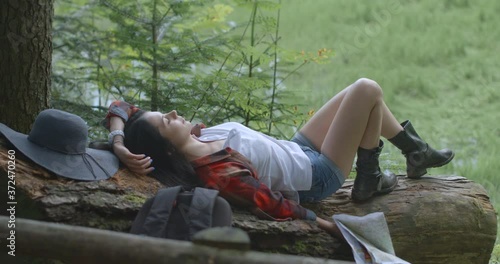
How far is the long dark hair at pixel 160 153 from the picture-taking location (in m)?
3.17

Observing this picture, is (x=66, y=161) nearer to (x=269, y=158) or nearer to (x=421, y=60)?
(x=269, y=158)

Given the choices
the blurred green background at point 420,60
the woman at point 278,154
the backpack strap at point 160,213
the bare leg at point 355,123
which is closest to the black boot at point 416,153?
the woman at point 278,154

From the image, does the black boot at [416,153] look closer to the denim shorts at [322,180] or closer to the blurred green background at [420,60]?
the denim shorts at [322,180]

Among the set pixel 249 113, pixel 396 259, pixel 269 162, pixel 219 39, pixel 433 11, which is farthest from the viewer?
pixel 433 11

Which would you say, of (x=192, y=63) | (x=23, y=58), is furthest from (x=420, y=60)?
(x=23, y=58)

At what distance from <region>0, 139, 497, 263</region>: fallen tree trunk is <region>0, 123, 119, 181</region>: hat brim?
3cm

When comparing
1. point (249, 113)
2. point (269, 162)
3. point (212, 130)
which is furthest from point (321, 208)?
point (249, 113)

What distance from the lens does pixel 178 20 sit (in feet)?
16.4

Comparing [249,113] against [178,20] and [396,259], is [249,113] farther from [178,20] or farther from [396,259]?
[396,259]

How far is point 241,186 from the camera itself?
3072 millimetres

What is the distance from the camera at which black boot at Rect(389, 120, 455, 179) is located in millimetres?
3596

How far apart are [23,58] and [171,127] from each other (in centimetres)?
85

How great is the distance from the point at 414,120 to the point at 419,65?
1.53 meters

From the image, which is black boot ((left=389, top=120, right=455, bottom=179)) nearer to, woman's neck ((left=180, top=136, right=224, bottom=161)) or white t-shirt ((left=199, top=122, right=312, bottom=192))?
white t-shirt ((left=199, top=122, right=312, bottom=192))
